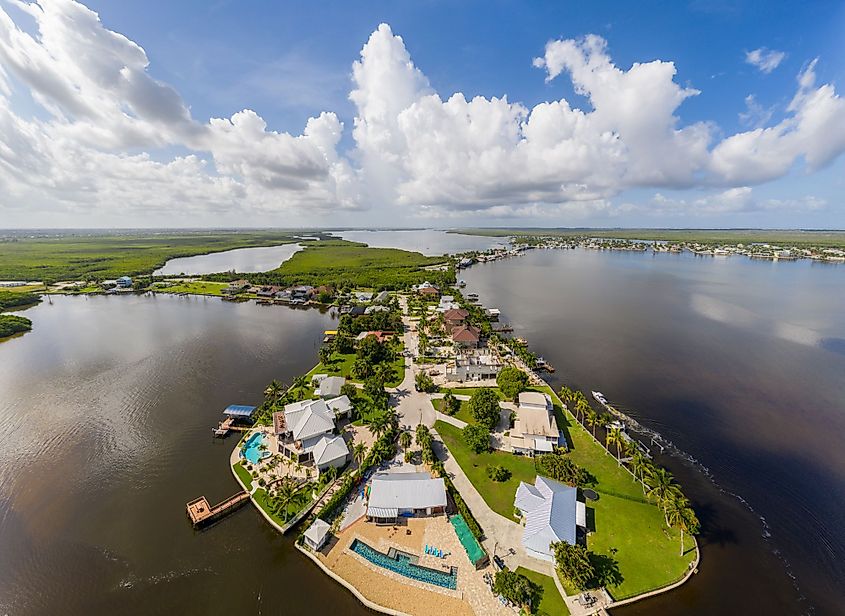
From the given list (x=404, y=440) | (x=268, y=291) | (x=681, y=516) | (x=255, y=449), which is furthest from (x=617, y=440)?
(x=268, y=291)

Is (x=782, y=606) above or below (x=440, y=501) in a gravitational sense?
below

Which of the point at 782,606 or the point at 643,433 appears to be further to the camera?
the point at 643,433

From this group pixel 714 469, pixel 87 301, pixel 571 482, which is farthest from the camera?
pixel 87 301

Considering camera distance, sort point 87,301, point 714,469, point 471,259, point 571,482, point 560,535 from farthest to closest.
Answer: point 471,259
point 87,301
point 714,469
point 571,482
point 560,535

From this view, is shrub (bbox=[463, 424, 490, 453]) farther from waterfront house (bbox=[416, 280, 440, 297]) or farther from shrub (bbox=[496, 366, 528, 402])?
waterfront house (bbox=[416, 280, 440, 297])

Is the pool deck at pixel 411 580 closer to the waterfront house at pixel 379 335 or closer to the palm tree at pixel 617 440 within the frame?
the palm tree at pixel 617 440

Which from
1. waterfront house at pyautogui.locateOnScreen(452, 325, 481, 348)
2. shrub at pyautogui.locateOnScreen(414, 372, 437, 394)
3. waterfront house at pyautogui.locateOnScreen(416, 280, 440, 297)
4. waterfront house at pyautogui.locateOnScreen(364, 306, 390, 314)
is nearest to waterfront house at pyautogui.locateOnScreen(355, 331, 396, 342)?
waterfront house at pyautogui.locateOnScreen(364, 306, 390, 314)

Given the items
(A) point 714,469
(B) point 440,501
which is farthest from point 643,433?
(B) point 440,501

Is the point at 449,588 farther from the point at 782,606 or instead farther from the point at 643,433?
the point at 643,433
